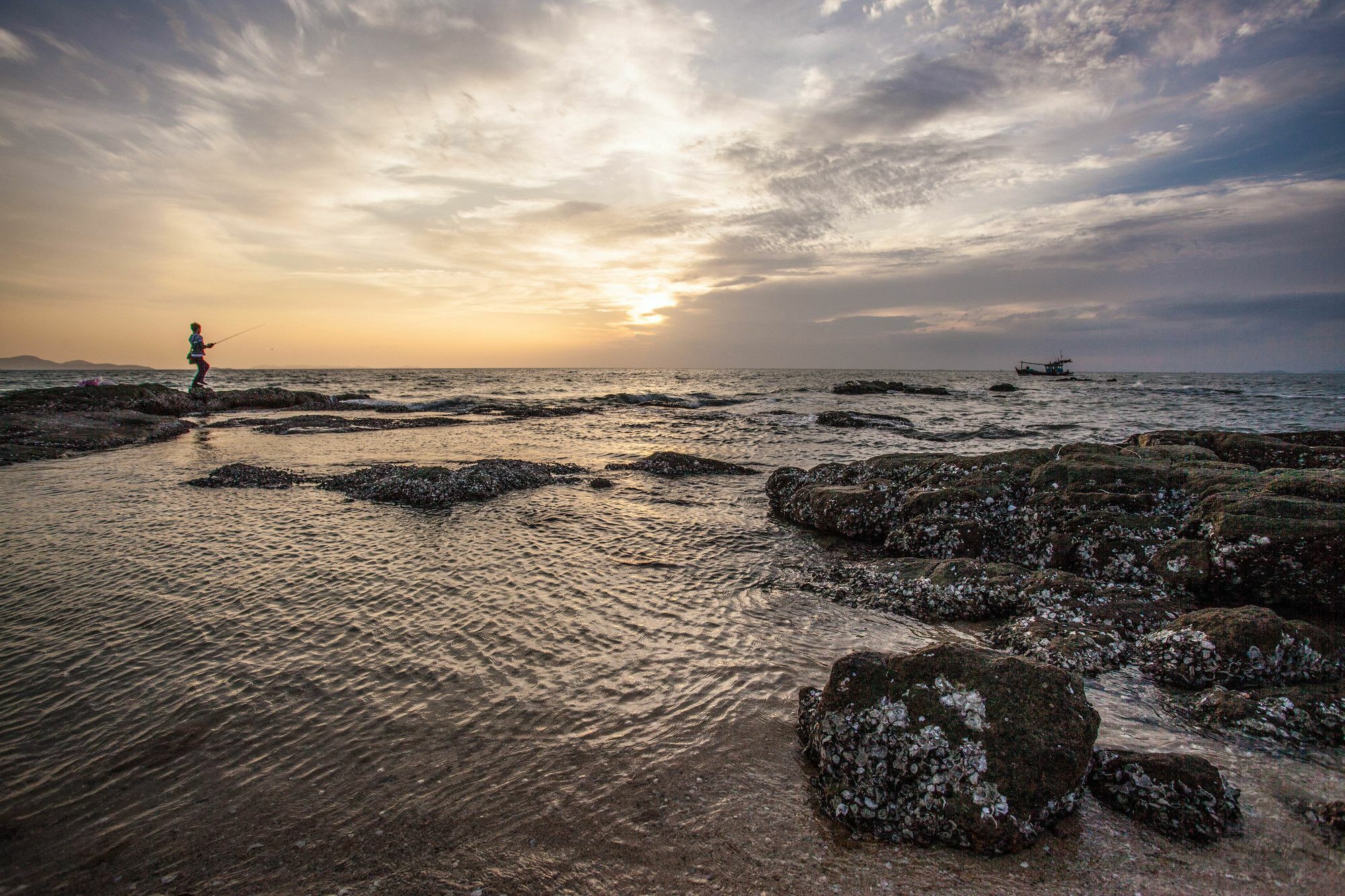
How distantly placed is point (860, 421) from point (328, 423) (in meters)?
31.2

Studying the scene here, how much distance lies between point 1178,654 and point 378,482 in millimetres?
15847

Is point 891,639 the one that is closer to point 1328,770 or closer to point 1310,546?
point 1328,770

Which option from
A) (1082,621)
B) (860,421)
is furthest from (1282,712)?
(860,421)

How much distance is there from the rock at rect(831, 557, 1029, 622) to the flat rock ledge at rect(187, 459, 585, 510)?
386 inches

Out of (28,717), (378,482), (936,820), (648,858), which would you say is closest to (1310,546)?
(936,820)


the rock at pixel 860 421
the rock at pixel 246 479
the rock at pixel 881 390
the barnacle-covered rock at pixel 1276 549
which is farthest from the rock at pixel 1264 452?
the rock at pixel 881 390

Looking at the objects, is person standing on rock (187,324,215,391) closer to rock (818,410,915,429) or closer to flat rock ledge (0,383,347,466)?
flat rock ledge (0,383,347,466)

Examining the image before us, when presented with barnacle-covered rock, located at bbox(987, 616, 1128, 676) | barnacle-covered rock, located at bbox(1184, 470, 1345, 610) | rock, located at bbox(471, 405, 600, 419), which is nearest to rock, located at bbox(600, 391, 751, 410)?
rock, located at bbox(471, 405, 600, 419)

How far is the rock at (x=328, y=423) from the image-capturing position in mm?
26625

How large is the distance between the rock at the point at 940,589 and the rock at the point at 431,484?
9.76m

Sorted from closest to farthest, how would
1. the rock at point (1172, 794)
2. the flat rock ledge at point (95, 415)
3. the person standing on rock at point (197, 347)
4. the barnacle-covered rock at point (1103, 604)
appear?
the rock at point (1172, 794) < the barnacle-covered rock at point (1103, 604) < the flat rock ledge at point (95, 415) < the person standing on rock at point (197, 347)

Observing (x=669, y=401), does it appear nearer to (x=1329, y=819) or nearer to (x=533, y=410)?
(x=533, y=410)

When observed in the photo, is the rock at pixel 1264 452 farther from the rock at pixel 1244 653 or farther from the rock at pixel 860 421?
the rock at pixel 860 421

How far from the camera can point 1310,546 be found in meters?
7.19
